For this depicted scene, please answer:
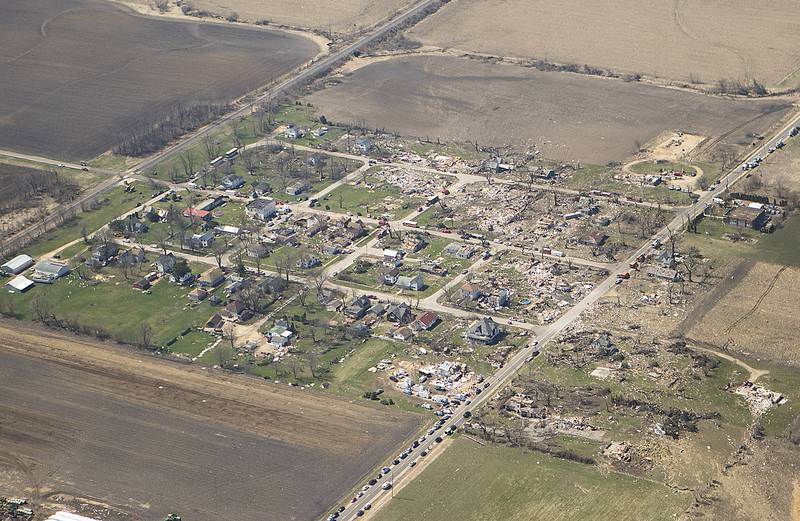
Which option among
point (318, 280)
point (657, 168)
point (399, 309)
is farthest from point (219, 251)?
point (657, 168)

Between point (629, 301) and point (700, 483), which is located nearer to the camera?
point (700, 483)

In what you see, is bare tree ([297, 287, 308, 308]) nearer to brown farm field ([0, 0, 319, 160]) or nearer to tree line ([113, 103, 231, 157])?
tree line ([113, 103, 231, 157])

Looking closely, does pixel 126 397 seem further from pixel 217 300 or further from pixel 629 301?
pixel 629 301

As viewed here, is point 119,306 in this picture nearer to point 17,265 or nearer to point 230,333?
point 230,333

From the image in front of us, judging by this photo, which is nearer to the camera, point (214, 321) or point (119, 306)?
point (214, 321)

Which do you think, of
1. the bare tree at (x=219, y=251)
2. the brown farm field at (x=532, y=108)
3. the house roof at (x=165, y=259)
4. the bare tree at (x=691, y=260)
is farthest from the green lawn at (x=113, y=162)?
the bare tree at (x=691, y=260)

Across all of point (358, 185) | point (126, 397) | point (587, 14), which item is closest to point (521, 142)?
point (358, 185)
